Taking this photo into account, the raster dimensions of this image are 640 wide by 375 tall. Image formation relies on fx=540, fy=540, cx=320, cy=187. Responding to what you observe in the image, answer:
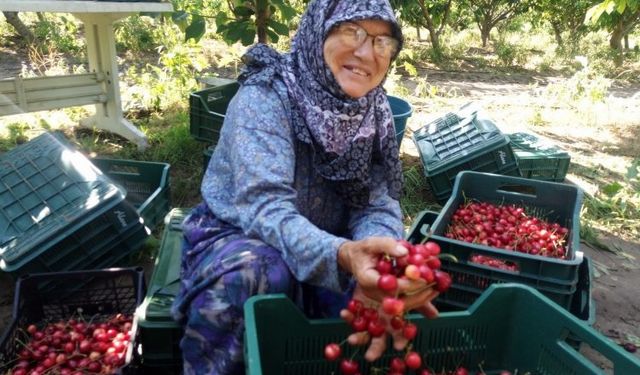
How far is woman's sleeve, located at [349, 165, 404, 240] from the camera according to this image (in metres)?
1.89

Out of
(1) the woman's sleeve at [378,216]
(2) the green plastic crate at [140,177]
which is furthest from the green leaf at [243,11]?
(1) the woman's sleeve at [378,216]

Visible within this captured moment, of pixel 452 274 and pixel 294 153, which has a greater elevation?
pixel 294 153

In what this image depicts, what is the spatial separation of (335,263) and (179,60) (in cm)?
425

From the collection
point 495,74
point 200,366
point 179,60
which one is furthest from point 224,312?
point 495,74

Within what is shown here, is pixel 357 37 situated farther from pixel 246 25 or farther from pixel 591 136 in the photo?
pixel 591 136

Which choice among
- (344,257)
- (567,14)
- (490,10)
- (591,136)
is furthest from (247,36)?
(567,14)

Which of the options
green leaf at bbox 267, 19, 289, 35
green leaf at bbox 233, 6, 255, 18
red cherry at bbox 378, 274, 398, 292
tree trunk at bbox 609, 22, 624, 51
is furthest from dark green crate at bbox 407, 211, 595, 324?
tree trunk at bbox 609, 22, 624, 51

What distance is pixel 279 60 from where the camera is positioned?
188 centimetres

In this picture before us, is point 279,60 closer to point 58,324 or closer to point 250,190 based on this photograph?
point 250,190

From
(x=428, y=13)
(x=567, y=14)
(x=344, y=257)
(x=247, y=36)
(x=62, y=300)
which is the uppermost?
(x=567, y=14)

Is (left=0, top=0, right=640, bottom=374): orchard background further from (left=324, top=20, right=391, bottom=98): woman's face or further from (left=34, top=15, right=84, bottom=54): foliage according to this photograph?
(left=324, top=20, right=391, bottom=98): woman's face

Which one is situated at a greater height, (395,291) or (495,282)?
(395,291)

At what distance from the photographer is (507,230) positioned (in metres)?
2.68

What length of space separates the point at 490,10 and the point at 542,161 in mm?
11311
